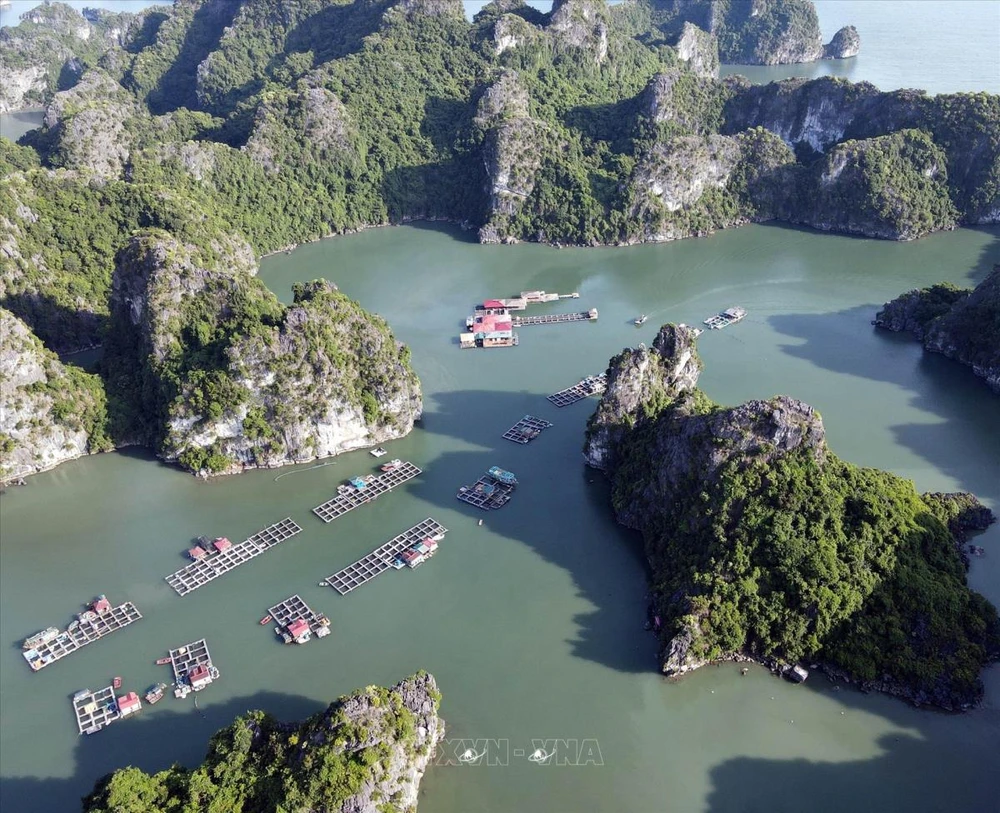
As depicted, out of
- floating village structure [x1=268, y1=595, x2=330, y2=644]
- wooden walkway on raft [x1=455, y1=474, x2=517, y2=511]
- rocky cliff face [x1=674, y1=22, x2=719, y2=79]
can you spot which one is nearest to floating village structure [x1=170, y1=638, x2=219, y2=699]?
floating village structure [x1=268, y1=595, x2=330, y2=644]

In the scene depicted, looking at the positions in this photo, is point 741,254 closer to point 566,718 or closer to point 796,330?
point 796,330

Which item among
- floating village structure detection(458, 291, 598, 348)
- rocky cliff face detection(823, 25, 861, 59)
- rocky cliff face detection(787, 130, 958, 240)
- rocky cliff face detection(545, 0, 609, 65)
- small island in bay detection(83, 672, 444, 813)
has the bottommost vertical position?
small island in bay detection(83, 672, 444, 813)

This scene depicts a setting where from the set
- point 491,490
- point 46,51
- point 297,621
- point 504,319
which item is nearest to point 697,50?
point 504,319

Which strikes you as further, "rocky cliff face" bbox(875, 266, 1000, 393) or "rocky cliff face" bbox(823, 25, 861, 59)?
"rocky cliff face" bbox(823, 25, 861, 59)

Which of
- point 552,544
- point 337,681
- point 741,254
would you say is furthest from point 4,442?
point 741,254

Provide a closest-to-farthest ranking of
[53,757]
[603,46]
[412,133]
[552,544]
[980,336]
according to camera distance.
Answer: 1. [53,757]
2. [552,544]
3. [980,336]
4. [412,133]
5. [603,46]

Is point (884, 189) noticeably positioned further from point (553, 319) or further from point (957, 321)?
point (553, 319)

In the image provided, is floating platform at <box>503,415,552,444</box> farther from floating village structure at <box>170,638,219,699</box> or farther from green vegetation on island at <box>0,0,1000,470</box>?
green vegetation on island at <box>0,0,1000,470</box>

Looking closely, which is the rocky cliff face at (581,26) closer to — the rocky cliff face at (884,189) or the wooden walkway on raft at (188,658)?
the rocky cliff face at (884,189)
